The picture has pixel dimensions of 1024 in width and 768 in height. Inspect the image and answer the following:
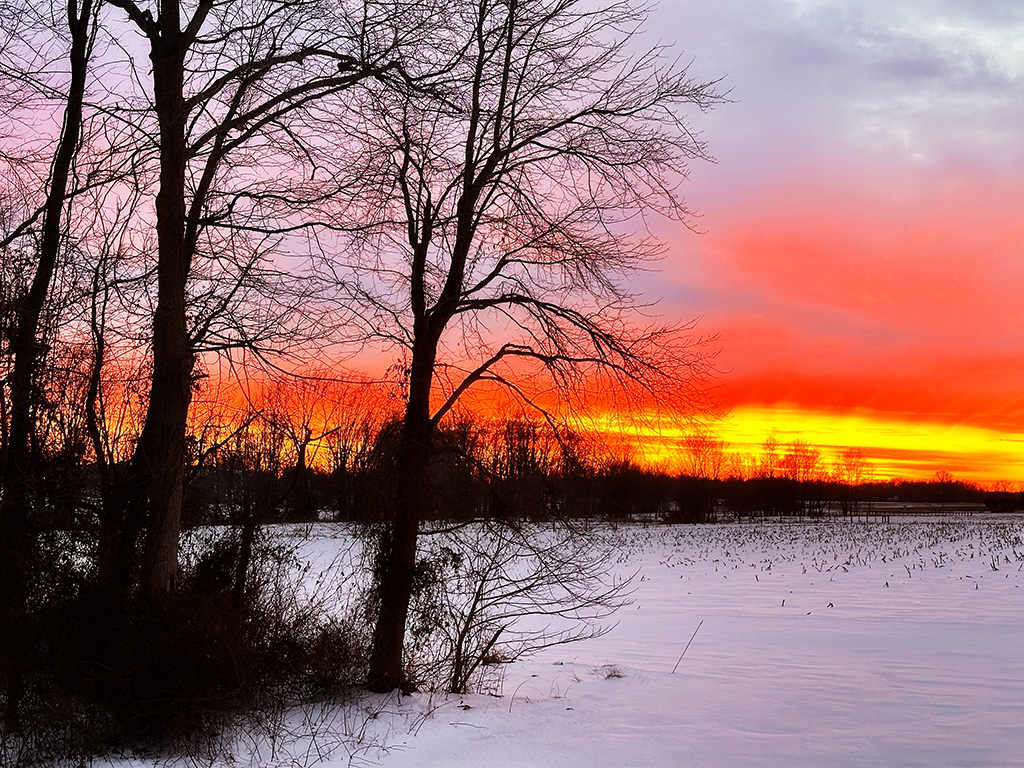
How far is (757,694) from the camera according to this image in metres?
9.85

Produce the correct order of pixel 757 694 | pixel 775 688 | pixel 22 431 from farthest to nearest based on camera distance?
pixel 775 688 → pixel 757 694 → pixel 22 431

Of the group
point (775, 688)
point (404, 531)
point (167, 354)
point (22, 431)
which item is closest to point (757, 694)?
point (775, 688)

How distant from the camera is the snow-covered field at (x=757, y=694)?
7516 mm

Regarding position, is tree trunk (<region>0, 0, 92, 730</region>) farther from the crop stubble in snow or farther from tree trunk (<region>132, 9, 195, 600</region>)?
the crop stubble in snow

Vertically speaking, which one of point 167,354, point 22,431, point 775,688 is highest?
point 167,354

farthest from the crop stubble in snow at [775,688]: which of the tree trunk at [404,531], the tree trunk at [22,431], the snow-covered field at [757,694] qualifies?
the tree trunk at [22,431]

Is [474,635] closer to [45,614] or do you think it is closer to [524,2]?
[45,614]

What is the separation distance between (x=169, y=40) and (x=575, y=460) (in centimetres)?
640

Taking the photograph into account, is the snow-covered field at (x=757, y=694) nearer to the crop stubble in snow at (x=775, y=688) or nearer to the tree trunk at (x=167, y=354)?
the crop stubble in snow at (x=775, y=688)

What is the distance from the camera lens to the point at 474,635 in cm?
991

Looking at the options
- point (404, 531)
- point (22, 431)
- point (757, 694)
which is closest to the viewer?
point (22, 431)

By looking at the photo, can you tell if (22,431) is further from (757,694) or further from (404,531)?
(757,694)

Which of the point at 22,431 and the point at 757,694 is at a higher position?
the point at 22,431

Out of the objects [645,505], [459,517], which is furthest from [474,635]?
[645,505]
